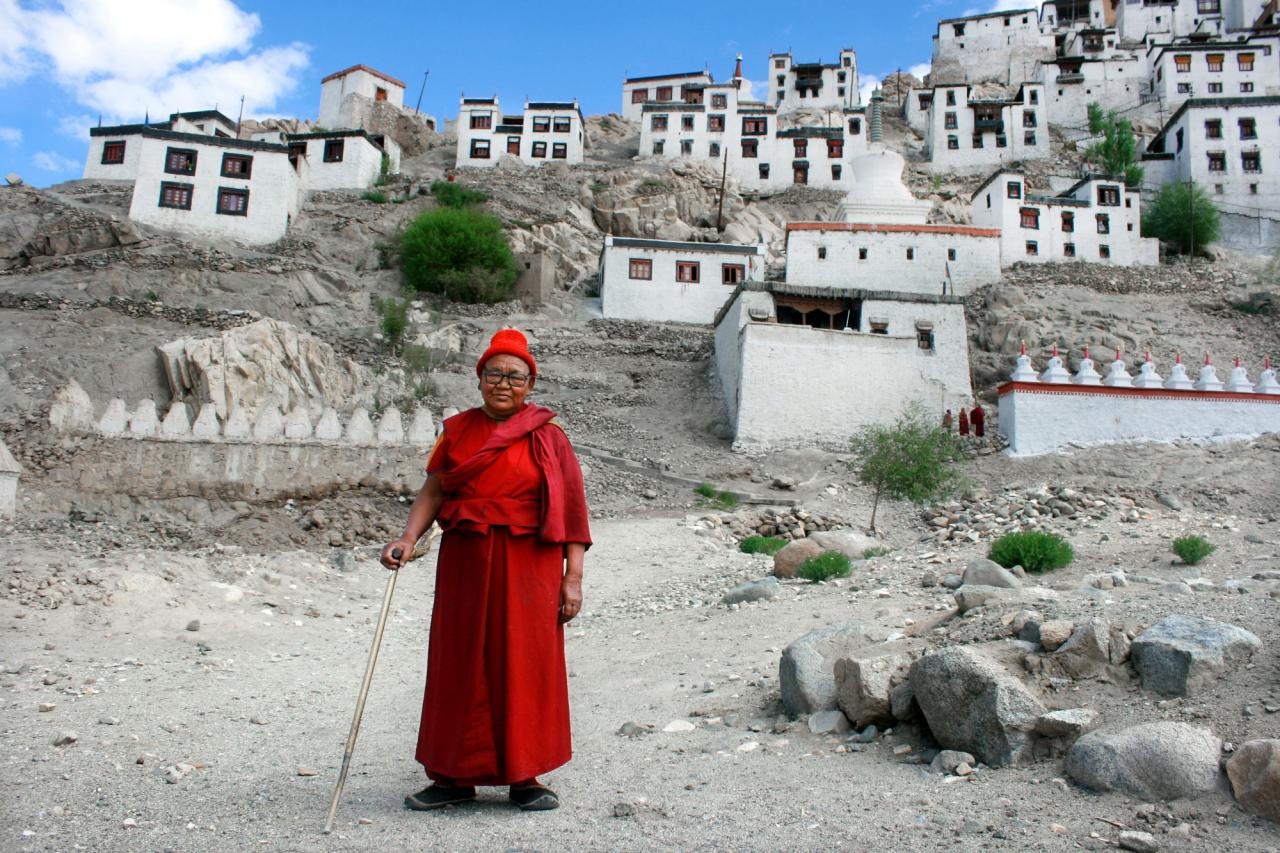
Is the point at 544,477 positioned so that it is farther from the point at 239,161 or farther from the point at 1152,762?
the point at 239,161

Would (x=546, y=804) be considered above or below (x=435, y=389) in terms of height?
below

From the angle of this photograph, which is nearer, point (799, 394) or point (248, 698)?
point (248, 698)

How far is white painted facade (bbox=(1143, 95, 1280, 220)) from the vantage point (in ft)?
141

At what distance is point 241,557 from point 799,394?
47.3 ft

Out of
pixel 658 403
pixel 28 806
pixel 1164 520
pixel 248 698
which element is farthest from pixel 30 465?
pixel 1164 520

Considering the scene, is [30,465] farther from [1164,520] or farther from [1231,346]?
[1231,346]

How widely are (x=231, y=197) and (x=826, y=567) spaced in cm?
3368

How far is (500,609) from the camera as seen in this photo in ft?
13.6

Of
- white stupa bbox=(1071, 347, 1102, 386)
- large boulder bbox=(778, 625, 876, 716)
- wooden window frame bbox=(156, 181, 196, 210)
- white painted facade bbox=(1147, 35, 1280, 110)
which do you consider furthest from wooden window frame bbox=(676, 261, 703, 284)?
white painted facade bbox=(1147, 35, 1280, 110)

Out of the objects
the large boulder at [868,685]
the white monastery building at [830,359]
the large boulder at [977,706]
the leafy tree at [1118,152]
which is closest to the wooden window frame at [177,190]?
the white monastery building at [830,359]

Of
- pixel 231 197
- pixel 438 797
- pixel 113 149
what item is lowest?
pixel 438 797

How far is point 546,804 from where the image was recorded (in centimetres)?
405

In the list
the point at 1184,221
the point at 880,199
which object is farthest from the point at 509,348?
the point at 1184,221

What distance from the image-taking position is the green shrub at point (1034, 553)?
9.70 meters
